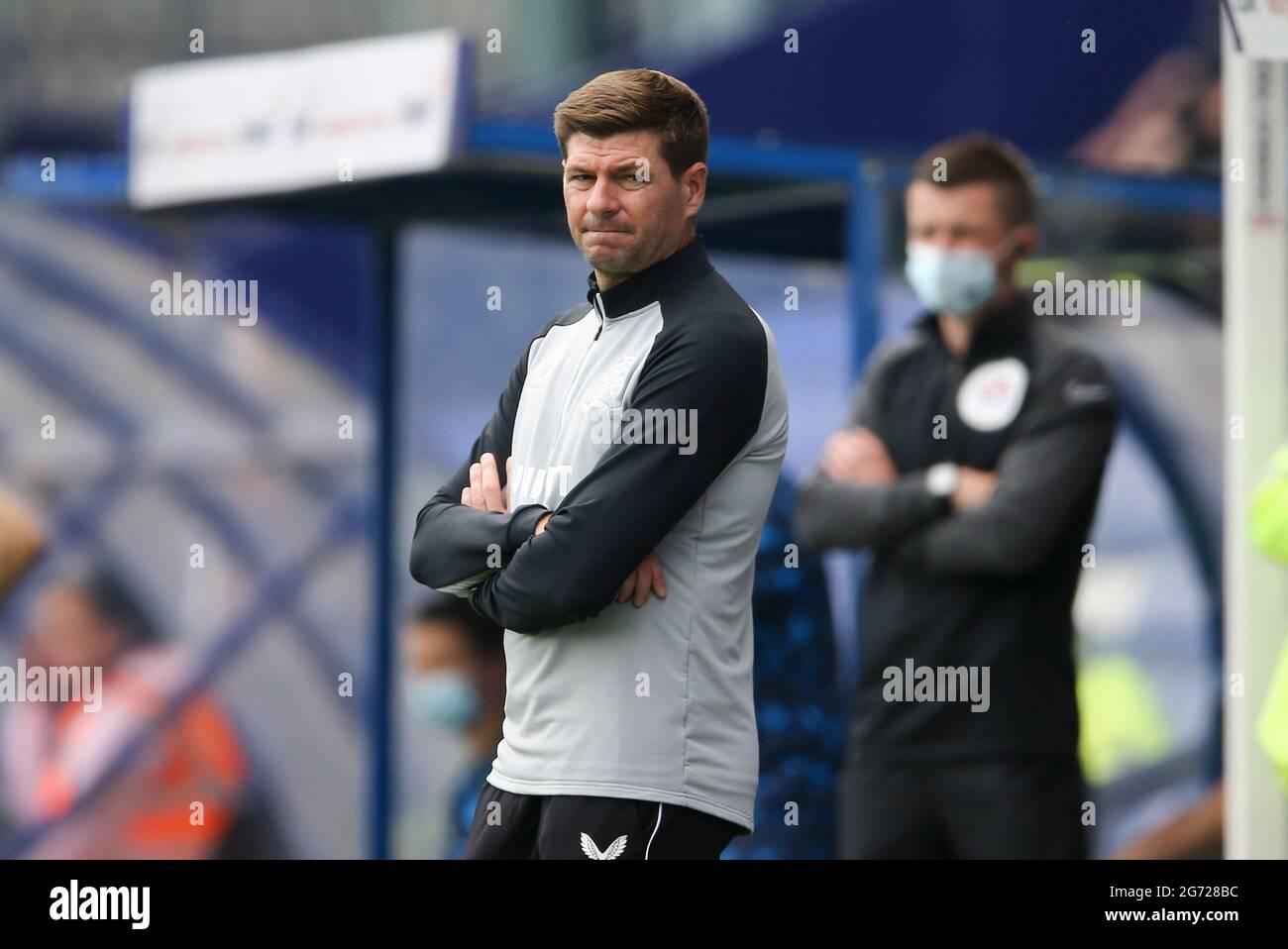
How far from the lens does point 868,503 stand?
4949mm

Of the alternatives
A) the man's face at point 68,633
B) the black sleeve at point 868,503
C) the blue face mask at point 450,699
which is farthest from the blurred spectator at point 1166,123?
the man's face at point 68,633

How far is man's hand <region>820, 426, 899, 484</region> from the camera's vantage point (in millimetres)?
5051

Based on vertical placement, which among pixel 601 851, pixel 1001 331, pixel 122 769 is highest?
pixel 1001 331

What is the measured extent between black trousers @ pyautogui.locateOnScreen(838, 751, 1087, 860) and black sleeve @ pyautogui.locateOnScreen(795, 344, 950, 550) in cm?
49

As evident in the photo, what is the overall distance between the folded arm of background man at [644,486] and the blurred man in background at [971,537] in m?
1.61

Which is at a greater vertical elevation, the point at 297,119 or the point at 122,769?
the point at 297,119

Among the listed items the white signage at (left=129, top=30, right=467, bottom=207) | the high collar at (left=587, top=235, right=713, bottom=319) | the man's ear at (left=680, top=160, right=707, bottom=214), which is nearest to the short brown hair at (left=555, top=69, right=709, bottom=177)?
the man's ear at (left=680, top=160, right=707, bottom=214)

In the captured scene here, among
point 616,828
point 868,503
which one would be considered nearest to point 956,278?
point 868,503

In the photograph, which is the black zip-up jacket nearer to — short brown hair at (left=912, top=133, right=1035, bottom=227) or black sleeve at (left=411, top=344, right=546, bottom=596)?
short brown hair at (left=912, top=133, right=1035, bottom=227)

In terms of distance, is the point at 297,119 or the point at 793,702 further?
the point at 297,119

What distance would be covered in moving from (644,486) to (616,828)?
487 millimetres

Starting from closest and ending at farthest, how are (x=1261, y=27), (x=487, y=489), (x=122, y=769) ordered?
(x=487, y=489) < (x=1261, y=27) < (x=122, y=769)

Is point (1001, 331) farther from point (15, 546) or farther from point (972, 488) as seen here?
point (15, 546)

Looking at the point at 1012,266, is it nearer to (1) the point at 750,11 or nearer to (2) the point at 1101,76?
(2) the point at 1101,76
